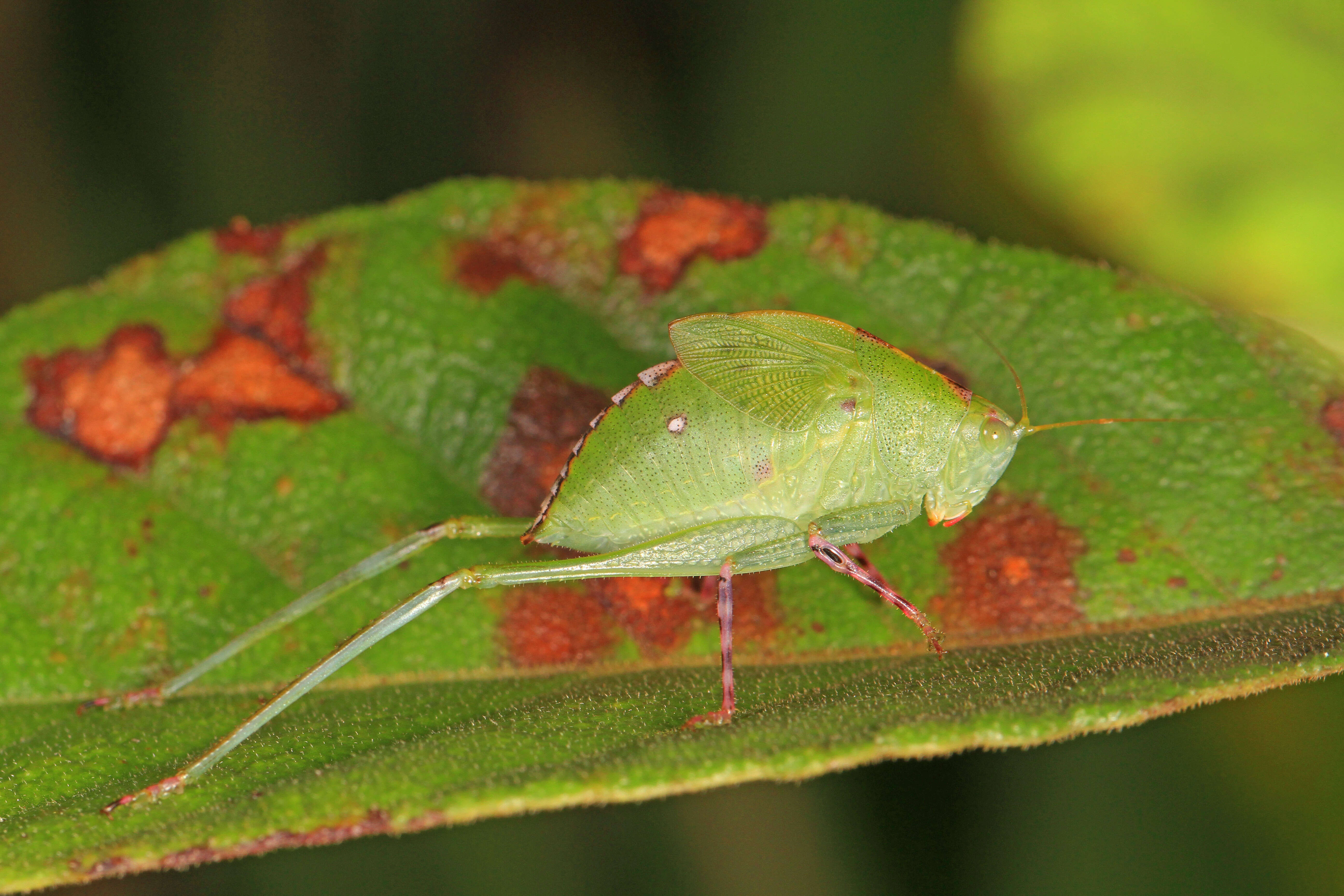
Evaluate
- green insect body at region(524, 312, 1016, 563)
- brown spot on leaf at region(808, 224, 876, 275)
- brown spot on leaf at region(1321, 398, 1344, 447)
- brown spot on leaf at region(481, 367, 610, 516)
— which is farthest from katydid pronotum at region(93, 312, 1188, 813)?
brown spot on leaf at region(1321, 398, 1344, 447)

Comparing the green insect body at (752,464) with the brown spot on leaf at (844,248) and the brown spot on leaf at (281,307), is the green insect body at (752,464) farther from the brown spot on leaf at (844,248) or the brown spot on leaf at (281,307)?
the brown spot on leaf at (281,307)

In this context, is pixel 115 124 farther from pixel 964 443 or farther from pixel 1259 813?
pixel 1259 813

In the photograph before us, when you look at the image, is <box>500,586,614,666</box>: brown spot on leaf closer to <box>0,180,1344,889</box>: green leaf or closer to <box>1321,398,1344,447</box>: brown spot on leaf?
<box>0,180,1344,889</box>: green leaf

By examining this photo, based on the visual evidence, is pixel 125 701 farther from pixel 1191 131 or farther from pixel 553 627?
pixel 1191 131

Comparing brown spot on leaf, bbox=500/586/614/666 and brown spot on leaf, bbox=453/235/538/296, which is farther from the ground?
brown spot on leaf, bbox=453/235/538/296

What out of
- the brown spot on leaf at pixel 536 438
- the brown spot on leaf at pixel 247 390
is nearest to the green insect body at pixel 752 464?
the brown spot on leaf at pixel 536 438

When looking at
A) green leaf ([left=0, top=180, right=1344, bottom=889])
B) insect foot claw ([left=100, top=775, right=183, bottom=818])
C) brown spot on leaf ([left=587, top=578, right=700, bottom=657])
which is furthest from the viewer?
brown spot on leaf ([left=587, top=578, right=700, bottom=657])
